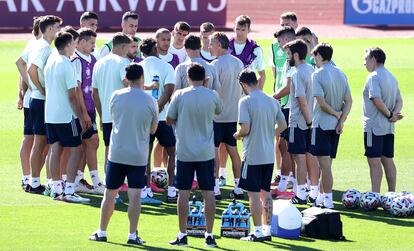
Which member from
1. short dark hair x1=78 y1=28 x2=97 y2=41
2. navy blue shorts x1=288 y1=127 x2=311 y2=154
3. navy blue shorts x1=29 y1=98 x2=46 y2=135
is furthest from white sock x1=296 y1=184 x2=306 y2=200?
navy blue shorts x1=29 y1=98 x2=46 y2=135

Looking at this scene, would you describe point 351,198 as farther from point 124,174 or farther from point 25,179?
point 25,179

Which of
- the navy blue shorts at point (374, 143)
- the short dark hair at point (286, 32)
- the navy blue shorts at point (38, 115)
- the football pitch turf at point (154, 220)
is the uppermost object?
the short dark hair at point (286, 32)

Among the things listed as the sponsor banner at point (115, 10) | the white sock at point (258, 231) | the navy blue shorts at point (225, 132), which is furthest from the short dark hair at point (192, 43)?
the sponsor banner at point (115, 10)

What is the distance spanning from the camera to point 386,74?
15180 millimetres

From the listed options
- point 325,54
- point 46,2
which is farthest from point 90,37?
point 46,2

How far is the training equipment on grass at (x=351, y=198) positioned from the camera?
15.1 metres

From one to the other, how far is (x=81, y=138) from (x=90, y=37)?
56.0 inches

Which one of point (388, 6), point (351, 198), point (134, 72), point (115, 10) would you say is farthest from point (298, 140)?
point (388, 6)

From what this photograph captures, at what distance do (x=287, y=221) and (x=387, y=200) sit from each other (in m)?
2.02

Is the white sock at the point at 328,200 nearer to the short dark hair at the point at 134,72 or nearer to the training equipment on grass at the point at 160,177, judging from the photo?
the training equipment on grass at the point at 160,177

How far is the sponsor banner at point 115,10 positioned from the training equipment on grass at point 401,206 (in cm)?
2396

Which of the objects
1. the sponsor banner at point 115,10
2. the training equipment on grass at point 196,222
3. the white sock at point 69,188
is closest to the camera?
the training equipment on grass at point 196,222

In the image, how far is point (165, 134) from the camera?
15.5 m

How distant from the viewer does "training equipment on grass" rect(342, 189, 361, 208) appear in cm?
1512
